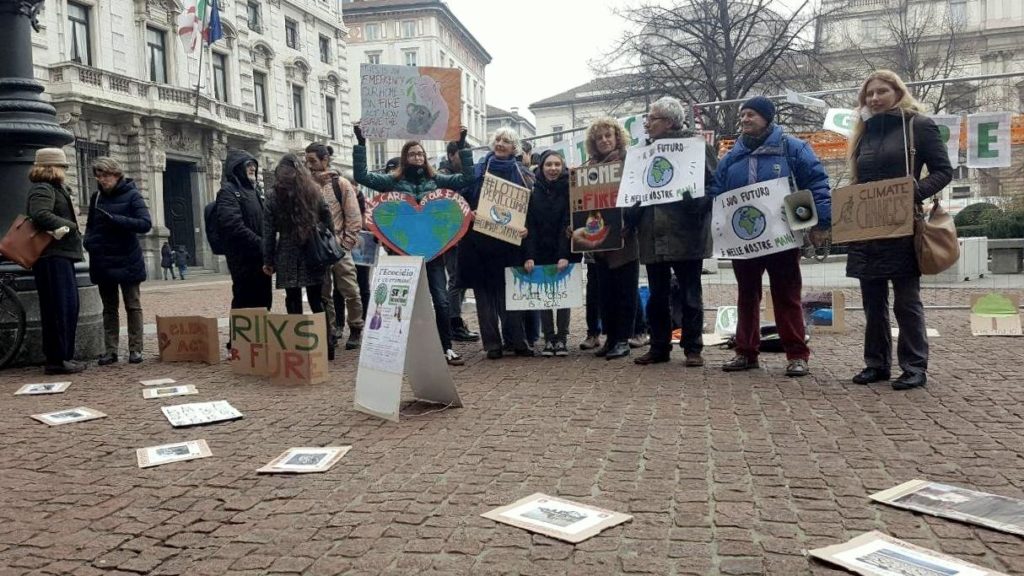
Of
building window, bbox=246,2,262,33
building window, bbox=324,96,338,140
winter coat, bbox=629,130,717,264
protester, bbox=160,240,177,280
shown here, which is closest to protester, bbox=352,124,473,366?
winter coat, bbox=629,130,717,264

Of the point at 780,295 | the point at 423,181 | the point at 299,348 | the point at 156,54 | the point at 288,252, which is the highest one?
the point at 156,54

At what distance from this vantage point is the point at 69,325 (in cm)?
738

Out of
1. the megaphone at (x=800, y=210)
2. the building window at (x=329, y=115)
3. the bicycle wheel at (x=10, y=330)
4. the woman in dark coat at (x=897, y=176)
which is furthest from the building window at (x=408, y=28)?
the woman in dark coat at (x=897, y=176)

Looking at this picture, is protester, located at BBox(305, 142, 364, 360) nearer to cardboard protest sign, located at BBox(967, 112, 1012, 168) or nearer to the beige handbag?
the beige handbag

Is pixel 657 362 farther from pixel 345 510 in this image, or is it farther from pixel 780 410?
pixel 345 510

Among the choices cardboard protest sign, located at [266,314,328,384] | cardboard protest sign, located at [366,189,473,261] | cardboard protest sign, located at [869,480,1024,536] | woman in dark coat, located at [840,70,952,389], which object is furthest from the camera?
cardboard protest sign, located at [366,189,473,261]

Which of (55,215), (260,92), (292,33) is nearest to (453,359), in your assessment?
(55,215)

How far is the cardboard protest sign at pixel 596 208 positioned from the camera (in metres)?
7.02

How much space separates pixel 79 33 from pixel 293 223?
27498 millimetres

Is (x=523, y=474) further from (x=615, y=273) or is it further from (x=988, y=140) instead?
(x=988, y=140)

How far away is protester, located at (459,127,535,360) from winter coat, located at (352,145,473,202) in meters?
0.32

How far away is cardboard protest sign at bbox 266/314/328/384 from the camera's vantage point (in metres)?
6.46

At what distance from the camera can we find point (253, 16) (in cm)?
4038

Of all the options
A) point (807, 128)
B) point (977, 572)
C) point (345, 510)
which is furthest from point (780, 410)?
point (807, 128)
